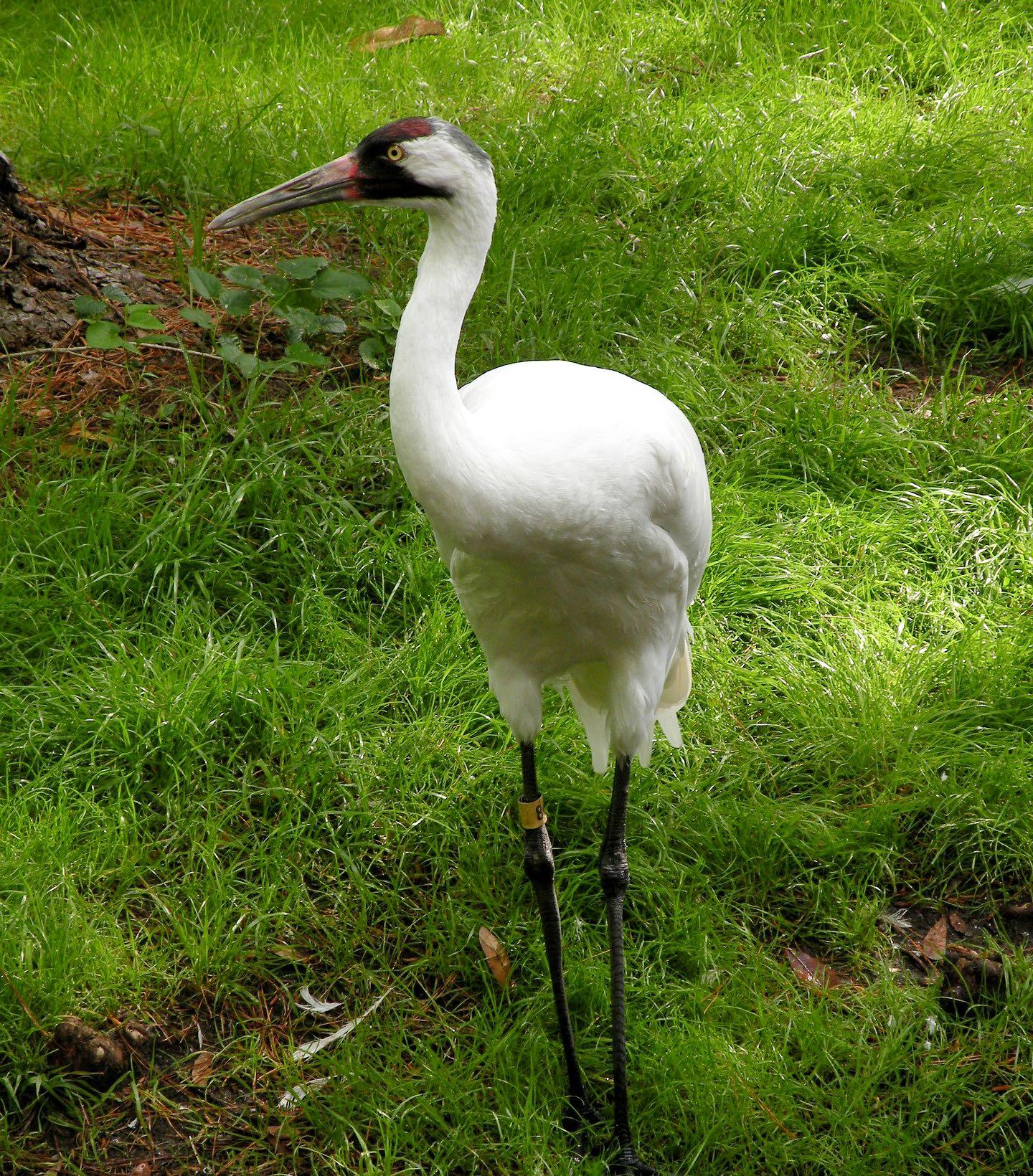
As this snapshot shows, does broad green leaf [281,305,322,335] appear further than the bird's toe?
Yes

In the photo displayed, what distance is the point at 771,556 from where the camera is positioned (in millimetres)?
3672

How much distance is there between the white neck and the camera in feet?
6.34

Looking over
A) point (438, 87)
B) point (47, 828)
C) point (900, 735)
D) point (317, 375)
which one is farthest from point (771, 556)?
point (438, 87)

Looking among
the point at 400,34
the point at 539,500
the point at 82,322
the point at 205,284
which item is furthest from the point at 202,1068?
the point at 400,34

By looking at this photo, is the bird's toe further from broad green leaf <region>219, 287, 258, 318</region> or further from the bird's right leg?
broad green leaf <region>219, 287, 258, 318</region>

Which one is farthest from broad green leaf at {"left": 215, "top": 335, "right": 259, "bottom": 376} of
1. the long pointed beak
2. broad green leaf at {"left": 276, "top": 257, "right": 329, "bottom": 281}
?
the long pointed beak

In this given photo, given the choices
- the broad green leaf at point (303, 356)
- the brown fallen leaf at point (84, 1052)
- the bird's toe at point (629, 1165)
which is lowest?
the bird's toe at point (629, 1165)

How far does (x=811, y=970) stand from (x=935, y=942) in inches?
12.2

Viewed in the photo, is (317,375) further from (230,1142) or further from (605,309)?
(230,1142)

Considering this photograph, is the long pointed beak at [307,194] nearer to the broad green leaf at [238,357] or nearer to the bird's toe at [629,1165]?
the broad green leaf at [238,357]

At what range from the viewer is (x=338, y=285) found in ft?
12.5

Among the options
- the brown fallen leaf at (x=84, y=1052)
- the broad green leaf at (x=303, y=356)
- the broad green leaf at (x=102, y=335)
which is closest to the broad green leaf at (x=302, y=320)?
the broad green leaf at (x=303, y=356)

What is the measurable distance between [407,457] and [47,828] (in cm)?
150

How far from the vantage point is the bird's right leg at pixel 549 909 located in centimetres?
262
